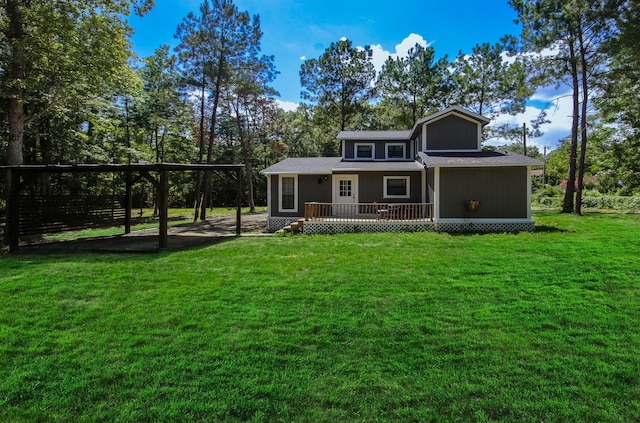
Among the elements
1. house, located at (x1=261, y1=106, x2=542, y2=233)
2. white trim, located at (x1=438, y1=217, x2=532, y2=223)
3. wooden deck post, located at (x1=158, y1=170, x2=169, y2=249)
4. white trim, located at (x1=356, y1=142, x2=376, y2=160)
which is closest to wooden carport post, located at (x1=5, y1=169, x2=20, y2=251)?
wooden deck post, located at (x1=158, y1=170, x2=169, y2=249)

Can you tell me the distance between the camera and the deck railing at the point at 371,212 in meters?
12.0

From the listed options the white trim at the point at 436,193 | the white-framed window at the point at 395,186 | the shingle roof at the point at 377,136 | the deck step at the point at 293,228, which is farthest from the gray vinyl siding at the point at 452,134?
the deck step at the point at 293,228

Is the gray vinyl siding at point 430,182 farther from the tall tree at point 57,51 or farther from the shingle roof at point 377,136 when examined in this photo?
the tall tree at point 57,51

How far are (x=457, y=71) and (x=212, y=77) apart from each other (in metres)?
19.1

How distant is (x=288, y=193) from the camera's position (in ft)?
47.6

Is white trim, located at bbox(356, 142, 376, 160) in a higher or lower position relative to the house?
higher

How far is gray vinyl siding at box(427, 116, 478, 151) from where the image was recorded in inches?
569

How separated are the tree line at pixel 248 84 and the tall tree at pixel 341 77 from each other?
0.09 m

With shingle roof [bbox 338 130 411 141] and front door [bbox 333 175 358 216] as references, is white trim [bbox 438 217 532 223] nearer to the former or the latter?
front door [bbox 333 175 358 216]

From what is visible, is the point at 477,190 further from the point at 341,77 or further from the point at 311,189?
the point at 341,77

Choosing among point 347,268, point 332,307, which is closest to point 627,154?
point 347,268

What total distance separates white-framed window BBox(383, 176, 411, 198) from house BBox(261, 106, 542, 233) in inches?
1.7

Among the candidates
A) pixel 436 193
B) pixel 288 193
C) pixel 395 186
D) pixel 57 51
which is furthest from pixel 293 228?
pixel 57 51

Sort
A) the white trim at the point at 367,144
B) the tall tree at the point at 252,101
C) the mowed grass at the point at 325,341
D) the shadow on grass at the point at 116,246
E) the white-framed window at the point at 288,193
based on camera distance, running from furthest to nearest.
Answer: the tall tree at the point at 252,101
the white trim at the point at 367,144
the white-framed window at the point at 288,193
the shadow on grass at the point at 116,246
the mowed grass at the point at 325,341
